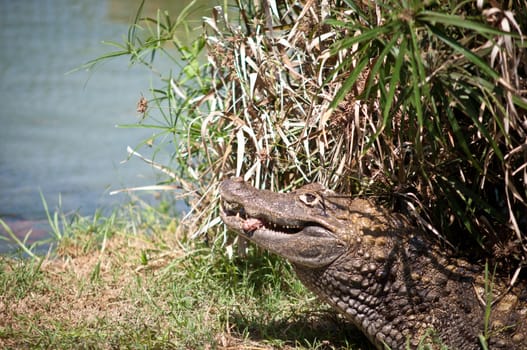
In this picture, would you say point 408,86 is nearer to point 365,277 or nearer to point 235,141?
point 365,277

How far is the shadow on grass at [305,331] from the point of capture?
3.93m

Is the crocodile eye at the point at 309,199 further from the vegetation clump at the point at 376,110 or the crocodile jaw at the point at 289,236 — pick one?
the vegetation clump at the point at 376,110

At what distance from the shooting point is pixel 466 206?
12.4 feet

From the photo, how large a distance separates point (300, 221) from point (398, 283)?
544mm

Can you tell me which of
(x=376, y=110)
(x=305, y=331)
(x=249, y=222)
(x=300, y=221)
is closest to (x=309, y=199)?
(x=300, y=221)

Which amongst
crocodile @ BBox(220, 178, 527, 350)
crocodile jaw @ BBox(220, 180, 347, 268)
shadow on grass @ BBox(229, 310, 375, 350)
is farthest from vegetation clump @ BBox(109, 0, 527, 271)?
shadow on grass @ BBox(229, 310, 375, 350)

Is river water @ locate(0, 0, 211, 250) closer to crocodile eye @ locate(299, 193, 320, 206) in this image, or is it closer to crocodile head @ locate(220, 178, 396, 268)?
crocodile head @ locate(220, 178, 396, 268)

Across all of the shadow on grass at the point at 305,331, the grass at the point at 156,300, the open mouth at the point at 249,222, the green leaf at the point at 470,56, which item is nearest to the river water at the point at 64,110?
the grass at the point at 156,300

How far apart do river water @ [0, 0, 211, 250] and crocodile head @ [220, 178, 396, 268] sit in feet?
5.58

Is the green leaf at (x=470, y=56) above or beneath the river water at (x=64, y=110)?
above

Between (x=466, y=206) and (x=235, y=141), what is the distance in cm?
142

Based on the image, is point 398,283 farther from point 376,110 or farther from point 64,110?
point 64,110

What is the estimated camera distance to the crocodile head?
370cm

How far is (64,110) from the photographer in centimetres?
830
